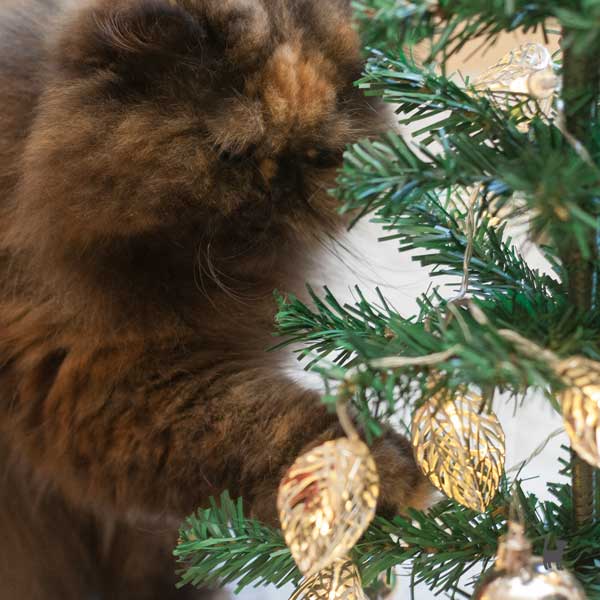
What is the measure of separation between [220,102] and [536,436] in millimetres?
715

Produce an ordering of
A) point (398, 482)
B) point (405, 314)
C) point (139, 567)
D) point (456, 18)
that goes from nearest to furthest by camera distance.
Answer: point (456, 18)
point (398, 482)
point (139, 567)
point (405, 314)

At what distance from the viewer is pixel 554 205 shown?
0.36 metres

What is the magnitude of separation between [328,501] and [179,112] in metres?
0.48

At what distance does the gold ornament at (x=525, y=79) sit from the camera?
19.1 inches

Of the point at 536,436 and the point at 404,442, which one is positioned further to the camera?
the point at 536,436

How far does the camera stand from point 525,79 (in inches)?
21.0

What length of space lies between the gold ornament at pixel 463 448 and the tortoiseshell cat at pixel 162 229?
0.18 m

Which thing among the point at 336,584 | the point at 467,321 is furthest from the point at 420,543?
the point at 467,321

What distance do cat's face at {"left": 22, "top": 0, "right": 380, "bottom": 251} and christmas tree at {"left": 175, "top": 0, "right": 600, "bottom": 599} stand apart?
22 centimetres

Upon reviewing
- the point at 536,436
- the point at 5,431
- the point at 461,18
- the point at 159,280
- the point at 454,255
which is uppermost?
the point at 461,18

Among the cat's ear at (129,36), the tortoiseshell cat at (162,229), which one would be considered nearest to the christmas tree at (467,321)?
the tortoiseshell cat at (162,229)

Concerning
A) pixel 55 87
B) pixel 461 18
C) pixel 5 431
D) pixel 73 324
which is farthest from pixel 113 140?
pixel 461 18

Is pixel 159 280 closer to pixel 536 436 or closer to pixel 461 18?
pixel 461 18

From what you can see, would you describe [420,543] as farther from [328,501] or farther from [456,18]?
[456,18]
